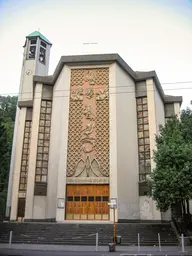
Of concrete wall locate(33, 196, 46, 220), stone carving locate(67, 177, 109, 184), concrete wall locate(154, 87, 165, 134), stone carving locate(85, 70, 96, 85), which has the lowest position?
concrete wall locate(33, 196, 46, 220)

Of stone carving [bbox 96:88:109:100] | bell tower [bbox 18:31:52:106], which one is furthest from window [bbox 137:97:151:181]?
bell tower [bbox 18:31:52:106]

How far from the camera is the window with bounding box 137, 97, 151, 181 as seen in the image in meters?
25.2

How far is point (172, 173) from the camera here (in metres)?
17.3

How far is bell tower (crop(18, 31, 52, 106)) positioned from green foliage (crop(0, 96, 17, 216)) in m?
4.49

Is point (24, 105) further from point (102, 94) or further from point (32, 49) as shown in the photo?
point (102, 94)

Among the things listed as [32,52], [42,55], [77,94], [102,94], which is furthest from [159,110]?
[32,52]

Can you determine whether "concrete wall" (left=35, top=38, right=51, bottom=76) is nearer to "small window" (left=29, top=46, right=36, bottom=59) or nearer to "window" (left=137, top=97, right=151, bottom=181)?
"small window" (left=29, top=46, right=36, bottom=59)

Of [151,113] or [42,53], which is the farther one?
[42,53]

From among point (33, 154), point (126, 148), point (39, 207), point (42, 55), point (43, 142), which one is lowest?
point (39, 207)

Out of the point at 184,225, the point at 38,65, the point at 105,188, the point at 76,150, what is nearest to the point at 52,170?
the point at 76,150

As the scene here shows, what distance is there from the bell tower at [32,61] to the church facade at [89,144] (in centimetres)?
565

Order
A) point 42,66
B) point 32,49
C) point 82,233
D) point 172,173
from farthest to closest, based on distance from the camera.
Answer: point 32,49, point 42,66, point 82,233, point 172,173

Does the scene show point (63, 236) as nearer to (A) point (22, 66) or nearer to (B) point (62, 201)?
(B) point (62, 201)

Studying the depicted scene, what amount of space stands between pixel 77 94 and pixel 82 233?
43.9 feet
